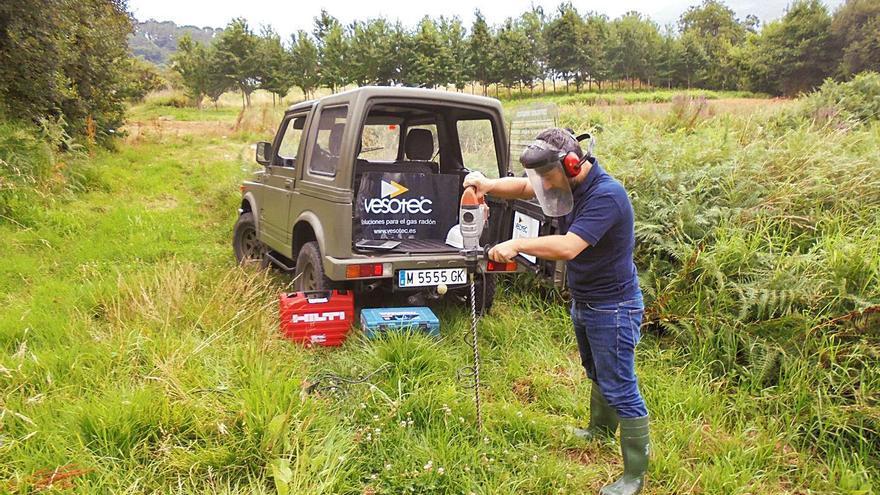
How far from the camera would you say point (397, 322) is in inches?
151

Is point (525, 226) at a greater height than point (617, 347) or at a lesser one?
greater

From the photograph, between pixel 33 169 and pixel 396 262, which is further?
pixel 33 169

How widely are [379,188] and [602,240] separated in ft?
8.11

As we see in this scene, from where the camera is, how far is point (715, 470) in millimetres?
2660

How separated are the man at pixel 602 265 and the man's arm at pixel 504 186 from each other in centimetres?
43

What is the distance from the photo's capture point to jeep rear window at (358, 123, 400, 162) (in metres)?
5.46

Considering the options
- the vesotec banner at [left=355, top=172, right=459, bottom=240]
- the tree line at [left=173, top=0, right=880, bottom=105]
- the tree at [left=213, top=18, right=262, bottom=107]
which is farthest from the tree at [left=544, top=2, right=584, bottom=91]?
the vesotec banner at [left=355, top=172, right=459, bottom=240]

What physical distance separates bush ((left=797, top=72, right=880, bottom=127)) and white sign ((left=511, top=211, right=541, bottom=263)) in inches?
210

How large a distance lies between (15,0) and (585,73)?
149 feet

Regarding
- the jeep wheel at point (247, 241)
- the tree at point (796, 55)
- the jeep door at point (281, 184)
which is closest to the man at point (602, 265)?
the jeep door at point (281, 184)

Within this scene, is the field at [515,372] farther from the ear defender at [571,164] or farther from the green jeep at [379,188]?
the ear defender at [571,164]

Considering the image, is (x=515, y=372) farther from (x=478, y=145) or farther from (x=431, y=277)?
(x=478, y=145)

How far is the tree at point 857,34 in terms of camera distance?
119 ft

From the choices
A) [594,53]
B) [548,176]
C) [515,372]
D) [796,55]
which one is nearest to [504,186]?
[548,176]
